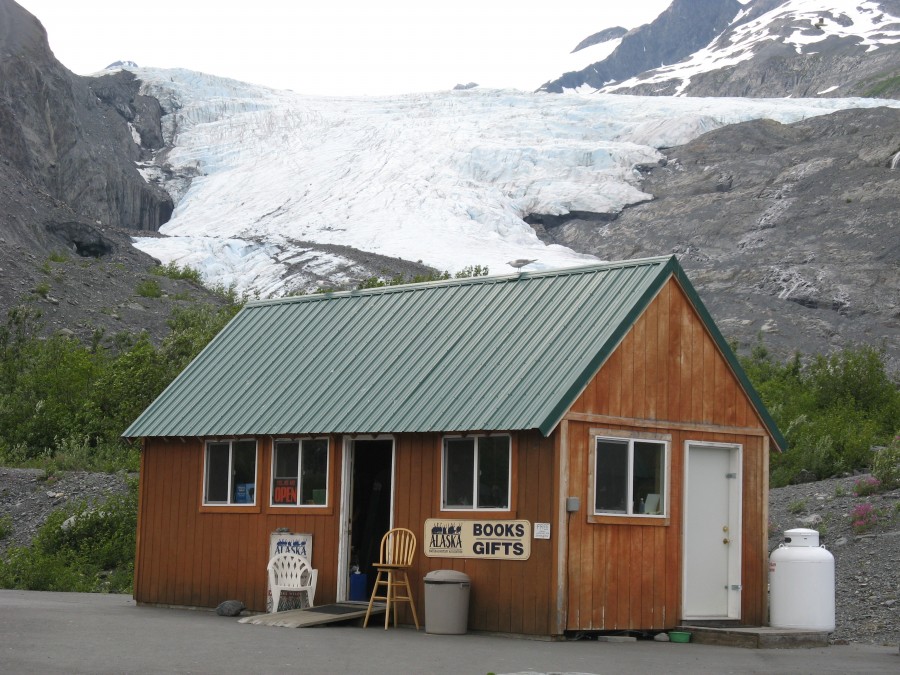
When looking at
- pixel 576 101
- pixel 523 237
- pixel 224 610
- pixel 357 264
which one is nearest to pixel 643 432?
pixel 224 610

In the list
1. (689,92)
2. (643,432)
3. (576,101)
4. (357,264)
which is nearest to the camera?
(643,432)

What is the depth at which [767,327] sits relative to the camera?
6159cm

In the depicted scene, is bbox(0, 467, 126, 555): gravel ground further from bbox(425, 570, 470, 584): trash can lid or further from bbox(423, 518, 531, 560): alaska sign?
bbox(425, 570, 470, 584): trash can lid

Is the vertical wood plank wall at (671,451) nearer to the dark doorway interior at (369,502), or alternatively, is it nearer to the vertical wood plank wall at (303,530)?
the vertical wood plank wall at (303,530)

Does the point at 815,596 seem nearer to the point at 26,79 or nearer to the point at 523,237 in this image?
the point at 523,237

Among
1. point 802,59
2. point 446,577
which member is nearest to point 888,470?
point 446,577

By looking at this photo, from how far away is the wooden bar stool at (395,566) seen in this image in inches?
629

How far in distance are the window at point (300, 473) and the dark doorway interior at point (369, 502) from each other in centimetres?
55

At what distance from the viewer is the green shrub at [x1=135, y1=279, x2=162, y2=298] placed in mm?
55062

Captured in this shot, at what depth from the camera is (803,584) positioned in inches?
645

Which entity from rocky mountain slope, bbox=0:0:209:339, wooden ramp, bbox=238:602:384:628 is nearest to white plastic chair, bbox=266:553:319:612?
wooden ramp, bbox=238:602:384:628

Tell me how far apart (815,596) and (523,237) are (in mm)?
62950

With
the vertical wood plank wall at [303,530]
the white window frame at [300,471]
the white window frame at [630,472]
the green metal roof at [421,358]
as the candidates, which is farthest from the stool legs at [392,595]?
the white window frame at [630,472]

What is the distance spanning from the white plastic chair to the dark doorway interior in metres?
0.66
